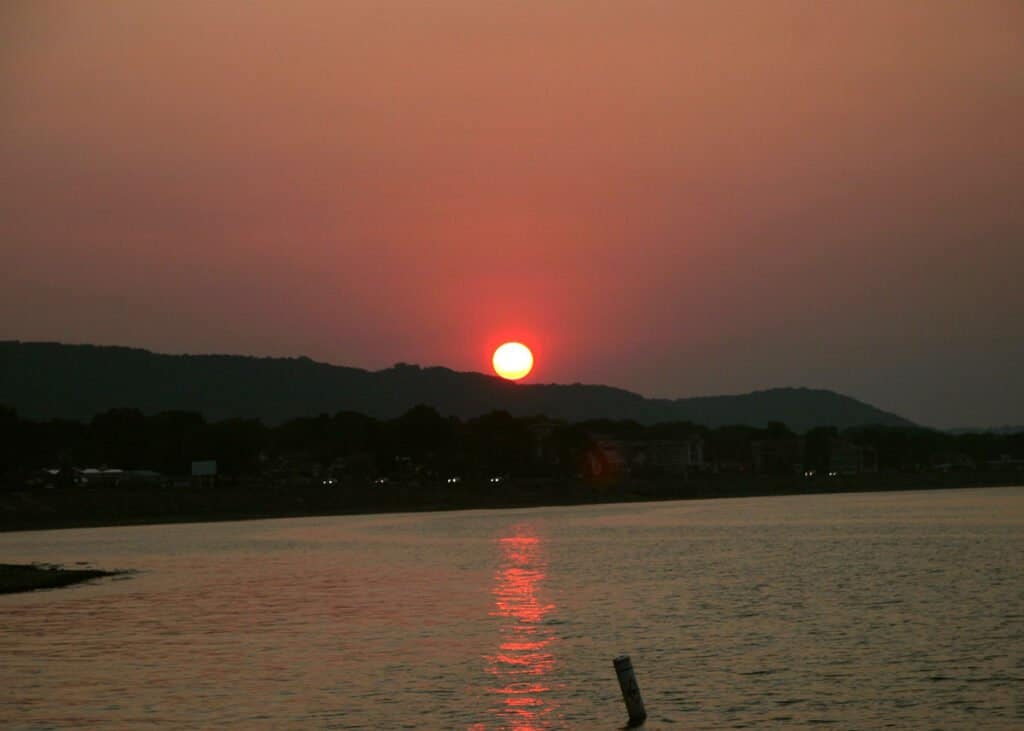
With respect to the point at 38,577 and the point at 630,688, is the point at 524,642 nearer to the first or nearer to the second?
the point at 630,688

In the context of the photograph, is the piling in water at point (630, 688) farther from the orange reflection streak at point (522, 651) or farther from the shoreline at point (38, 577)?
the shoreline at point (38, 577)

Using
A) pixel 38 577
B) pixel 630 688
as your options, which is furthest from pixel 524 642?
pixel 38 577

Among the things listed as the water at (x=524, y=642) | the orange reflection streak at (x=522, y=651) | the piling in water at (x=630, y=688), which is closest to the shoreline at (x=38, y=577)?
the water at (x=524, y=642)

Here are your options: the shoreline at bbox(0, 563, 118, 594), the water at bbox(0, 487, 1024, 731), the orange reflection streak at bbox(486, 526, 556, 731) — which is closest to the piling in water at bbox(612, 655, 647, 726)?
the water at bbox(0, 487, 1024, 731)

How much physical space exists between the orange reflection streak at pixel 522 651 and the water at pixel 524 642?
12 centimetres

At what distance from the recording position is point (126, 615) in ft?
162

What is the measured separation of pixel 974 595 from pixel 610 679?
2583cm

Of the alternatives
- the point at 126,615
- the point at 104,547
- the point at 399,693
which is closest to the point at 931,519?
the point at 104,547

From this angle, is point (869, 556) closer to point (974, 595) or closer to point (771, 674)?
point (974, 595)

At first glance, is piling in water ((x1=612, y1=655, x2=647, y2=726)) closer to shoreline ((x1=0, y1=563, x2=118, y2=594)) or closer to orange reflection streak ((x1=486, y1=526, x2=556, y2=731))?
orange reflection streak ((x1=486, y1=526, x2=556, y2=731))

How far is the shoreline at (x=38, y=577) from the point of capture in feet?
198

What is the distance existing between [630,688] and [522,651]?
14529 mm

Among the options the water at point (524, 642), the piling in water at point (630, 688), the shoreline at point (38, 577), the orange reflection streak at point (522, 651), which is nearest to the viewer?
the piling in water at point (630, 688)

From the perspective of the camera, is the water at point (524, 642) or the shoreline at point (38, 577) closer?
the water at point (524, 642)
